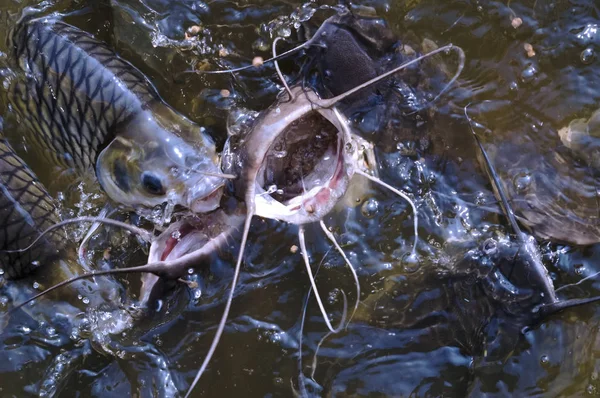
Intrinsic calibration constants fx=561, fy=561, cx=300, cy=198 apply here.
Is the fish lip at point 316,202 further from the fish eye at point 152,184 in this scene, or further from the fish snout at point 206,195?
the fish eye at point 152,184

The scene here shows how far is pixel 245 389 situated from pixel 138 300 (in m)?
0.53

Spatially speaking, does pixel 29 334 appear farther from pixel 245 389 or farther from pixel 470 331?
pixel 470 331

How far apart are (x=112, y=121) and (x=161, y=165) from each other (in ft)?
0.91

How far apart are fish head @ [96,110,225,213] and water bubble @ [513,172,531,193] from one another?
106 cm

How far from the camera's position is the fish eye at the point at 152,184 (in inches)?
78.5

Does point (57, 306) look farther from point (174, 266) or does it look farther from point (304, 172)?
point (304, 172)

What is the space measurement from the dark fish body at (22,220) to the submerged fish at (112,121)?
9.3 inches

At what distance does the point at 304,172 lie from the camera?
1.90m

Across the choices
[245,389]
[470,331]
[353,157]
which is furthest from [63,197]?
[470,331]

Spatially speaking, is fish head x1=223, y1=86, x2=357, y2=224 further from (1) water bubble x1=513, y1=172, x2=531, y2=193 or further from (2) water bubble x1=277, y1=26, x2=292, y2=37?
(1) water bubble x1=513, y1=172, x2=531, y2=193

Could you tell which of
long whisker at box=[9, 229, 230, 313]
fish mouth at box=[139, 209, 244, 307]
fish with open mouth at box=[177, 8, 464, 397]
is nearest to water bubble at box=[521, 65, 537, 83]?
fish with open mouth at box=[177, 8, 464, 397]

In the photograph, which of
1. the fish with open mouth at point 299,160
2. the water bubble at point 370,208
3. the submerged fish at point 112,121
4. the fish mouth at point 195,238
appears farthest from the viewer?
the water bubble at point 370,208

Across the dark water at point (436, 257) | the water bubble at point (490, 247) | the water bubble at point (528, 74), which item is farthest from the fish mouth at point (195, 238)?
the water bubble at point (528, 74)

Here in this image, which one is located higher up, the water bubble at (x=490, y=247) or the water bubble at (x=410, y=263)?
the water bubble at (x=490, y=247)
